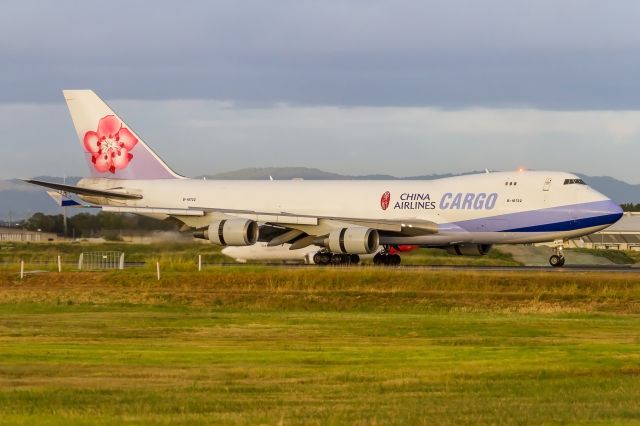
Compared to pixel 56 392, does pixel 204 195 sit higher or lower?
higher

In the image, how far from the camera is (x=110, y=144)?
61.1 m

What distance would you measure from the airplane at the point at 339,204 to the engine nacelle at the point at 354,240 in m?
0.04

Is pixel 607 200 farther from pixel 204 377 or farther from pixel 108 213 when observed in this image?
pixel 204 377

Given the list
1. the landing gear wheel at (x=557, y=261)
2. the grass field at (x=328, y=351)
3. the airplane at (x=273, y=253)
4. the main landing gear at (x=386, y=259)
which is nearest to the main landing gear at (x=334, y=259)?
the main landing gear at (x=386, y=259)

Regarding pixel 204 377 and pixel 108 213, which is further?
pixel 108 213

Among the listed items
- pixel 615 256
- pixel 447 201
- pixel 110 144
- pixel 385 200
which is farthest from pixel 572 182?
pixel 615 256

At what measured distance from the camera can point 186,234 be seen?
58.9 m

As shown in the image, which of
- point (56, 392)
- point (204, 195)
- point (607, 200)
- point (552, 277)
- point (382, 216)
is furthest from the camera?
point (204, 195)

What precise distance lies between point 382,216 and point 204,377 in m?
35.9

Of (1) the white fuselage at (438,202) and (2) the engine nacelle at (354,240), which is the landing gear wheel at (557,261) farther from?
(2) the engine nacelle at (354,240)

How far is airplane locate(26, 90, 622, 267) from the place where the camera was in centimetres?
5103

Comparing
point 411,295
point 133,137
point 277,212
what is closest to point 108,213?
point 133,137

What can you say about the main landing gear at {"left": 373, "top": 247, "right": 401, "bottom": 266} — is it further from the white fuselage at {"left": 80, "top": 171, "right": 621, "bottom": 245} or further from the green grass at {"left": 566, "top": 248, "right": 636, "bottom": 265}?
the green grass at {"left": 566, "top": 248, "right": 636, "bottom": 265}

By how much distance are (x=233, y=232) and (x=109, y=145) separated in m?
11.3
